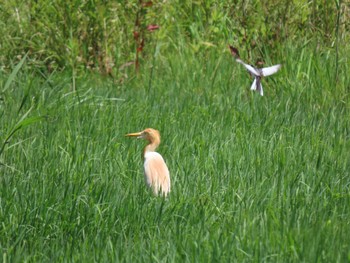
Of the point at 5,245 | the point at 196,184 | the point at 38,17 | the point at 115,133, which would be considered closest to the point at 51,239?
the point at 5,245

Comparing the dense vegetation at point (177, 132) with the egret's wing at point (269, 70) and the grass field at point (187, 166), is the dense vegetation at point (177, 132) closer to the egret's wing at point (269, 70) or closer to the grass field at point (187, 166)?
the grass field at point (187, 166)

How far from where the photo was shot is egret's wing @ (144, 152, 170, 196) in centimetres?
405

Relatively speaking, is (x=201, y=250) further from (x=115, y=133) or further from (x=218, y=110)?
(x=218, y=110)

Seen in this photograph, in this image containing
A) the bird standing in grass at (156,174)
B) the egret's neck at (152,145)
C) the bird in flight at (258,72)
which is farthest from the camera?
the bird in flight at (258,72)

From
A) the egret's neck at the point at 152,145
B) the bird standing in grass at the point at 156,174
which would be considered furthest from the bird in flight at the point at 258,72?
the bird standing in grass at the point at 156,174

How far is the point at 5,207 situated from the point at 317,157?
1698 millimetres

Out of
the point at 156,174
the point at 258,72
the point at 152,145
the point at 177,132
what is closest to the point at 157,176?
the point at 156,174

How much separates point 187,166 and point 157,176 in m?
0.53

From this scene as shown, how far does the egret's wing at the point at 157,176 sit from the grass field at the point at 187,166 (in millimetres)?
48

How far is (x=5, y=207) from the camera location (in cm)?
381

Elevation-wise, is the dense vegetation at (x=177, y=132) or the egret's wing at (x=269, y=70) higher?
the egret's wing at (x=269, y=70)

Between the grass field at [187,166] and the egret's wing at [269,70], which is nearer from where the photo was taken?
the grass field at [187,166]

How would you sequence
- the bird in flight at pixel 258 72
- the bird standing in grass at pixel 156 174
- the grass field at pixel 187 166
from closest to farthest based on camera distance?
the grass field at pixel 187 166
the bird standing in grass at pixel 156 174
the bird in flight at pixel 258 72

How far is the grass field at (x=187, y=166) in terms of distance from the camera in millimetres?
3494
